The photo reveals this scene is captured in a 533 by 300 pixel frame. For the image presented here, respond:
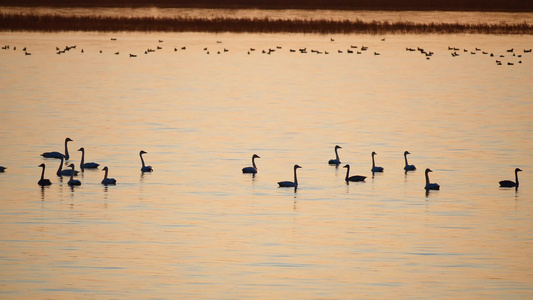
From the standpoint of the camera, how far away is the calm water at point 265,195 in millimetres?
15852

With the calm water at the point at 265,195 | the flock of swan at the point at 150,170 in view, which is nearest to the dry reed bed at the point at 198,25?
the calm water at the point at 265,195

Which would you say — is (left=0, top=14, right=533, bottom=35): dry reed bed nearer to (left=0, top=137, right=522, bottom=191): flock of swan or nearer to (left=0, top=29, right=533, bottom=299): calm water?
(left=0, top=29, right=533, bottom=299): calm water

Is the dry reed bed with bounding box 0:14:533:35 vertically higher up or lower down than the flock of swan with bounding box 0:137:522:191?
higher up

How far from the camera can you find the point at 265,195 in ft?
75.7

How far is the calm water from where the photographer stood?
15852 millimetres

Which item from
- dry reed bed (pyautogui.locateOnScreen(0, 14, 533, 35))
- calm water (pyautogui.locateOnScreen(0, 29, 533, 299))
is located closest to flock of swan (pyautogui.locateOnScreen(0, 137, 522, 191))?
calm water (pyautogui.locateOnScreen(0, 29, 533, 299))

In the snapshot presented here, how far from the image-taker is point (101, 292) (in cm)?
1480

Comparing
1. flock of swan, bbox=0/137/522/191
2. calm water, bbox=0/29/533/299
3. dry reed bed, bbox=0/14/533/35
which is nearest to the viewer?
calm water, bbox=0/29/533/299

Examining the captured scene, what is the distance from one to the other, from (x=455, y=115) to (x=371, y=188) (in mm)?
18077

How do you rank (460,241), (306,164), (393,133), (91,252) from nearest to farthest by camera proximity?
(91,252) < (460,241) < (306,164) < (393,133)

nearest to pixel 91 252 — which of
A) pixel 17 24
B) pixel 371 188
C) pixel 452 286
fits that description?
pixel 452 286

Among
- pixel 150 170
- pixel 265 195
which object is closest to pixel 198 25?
pixel 150 170

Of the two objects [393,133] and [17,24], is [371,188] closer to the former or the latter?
[393,133]

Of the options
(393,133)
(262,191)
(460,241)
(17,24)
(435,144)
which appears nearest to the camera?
(460,241)
